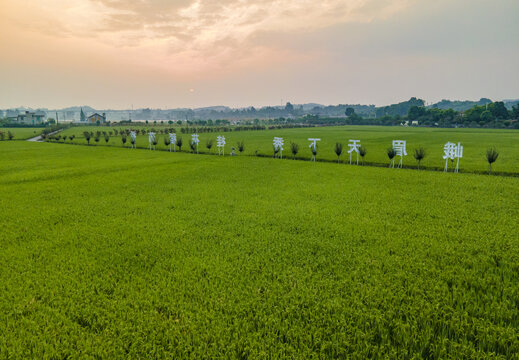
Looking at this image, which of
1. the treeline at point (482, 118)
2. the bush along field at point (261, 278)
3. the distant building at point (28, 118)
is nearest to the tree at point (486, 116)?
the treeline at point (482, 118)

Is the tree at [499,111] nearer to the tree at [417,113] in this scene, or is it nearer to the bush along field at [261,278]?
the tree at [417,113]

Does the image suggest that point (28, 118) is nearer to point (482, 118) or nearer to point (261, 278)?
point (261, 278)

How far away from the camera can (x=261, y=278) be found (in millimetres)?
6305

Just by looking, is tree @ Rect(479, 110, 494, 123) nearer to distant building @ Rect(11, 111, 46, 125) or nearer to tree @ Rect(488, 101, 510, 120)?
tree @ Rect(488, 101, 510, 120)

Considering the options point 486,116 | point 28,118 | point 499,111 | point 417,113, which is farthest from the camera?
point 417,113

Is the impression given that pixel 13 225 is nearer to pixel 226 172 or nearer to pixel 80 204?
pixel 80 204

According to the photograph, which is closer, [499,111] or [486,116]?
[486,116]

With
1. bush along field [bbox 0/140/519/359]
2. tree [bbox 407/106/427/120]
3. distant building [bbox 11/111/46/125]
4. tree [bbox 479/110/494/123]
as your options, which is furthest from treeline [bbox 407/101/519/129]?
distant building [bbox 11/111/46/125]

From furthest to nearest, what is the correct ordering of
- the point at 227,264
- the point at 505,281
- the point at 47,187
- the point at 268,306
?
the point at 47,187
the point at 227,264
the point at 505,281
the point at 268,306

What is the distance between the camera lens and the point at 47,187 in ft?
52.1

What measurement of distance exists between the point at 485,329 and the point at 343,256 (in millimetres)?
3040

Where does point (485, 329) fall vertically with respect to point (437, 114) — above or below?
below

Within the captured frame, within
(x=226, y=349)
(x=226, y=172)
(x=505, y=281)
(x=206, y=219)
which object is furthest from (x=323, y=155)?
(x=226, y=349)

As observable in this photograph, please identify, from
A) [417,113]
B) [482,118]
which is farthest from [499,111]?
[417,113]
